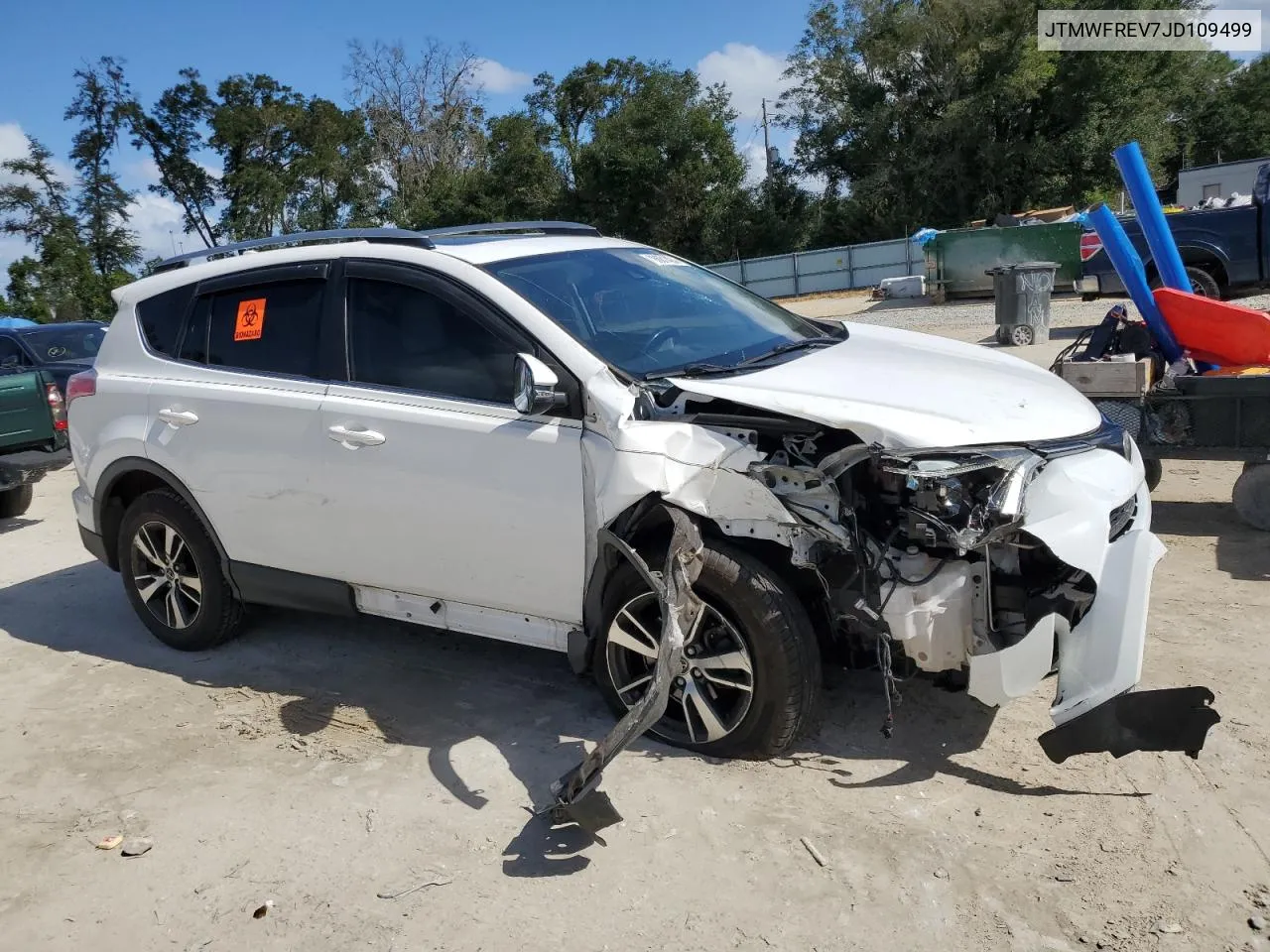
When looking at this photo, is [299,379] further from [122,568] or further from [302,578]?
[122,568]

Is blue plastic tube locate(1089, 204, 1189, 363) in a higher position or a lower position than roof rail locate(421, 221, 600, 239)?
lower

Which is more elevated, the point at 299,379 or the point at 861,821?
the point at 299,379

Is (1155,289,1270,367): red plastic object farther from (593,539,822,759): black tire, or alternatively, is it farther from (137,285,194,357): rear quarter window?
(137,285,194,357): rear quarter window

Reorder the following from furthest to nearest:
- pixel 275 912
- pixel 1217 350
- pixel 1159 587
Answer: pixel 1217 350 < pixel 1159 587 < pixel 275 912

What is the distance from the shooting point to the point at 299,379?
4.53 m

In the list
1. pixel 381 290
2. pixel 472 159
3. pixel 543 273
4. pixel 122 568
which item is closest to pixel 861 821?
pixel 543 273

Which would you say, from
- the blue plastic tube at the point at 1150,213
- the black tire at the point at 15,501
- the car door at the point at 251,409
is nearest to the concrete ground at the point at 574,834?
the car door at the point at 251,409

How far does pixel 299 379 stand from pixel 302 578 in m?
0.87

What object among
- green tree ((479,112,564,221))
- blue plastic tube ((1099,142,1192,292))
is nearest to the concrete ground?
blue plastic tube ((1099,142,1192,292))

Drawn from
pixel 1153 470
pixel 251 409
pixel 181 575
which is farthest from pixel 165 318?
pixel 1153 470

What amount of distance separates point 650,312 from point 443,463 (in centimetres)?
107

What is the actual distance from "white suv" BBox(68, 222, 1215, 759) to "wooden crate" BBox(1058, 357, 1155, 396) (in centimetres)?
171

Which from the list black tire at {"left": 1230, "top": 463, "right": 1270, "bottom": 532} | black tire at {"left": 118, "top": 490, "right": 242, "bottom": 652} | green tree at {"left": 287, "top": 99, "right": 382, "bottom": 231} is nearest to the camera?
black tire at {"left": 118, "top": 490, "right": 242, "bottom": 652}

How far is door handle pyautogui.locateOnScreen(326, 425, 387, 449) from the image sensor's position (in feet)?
13.7
